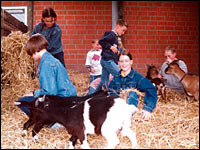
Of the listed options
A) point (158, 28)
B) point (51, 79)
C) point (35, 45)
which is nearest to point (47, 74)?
point (51, 79)

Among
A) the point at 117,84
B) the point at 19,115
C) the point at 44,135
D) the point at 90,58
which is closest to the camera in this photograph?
the point at 44,135

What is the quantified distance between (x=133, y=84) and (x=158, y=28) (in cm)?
552

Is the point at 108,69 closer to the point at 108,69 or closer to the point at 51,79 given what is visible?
the point at 108,69

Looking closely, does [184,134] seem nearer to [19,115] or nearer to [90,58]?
[19,115]

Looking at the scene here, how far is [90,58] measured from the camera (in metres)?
6.07

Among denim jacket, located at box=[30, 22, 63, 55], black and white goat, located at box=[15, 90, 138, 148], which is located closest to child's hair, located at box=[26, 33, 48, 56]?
black and white goat, located at box=[15, 90, 138, 148]

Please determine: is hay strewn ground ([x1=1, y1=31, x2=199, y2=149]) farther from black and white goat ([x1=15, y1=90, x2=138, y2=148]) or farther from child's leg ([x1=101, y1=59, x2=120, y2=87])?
child's leg ([x1=101, y1=59, x2=120, y2=87])

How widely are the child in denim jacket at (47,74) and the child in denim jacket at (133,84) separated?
0.73 meters

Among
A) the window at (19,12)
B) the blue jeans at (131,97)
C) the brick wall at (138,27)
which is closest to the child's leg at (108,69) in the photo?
the blue jeans at (131,97)

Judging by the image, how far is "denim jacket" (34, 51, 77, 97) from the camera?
271cm

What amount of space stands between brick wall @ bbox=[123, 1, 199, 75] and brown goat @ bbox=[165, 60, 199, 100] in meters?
2.95

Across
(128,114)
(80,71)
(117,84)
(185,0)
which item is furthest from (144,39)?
(128,114)

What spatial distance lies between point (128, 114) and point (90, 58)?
379 cm

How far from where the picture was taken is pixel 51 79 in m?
2.73
